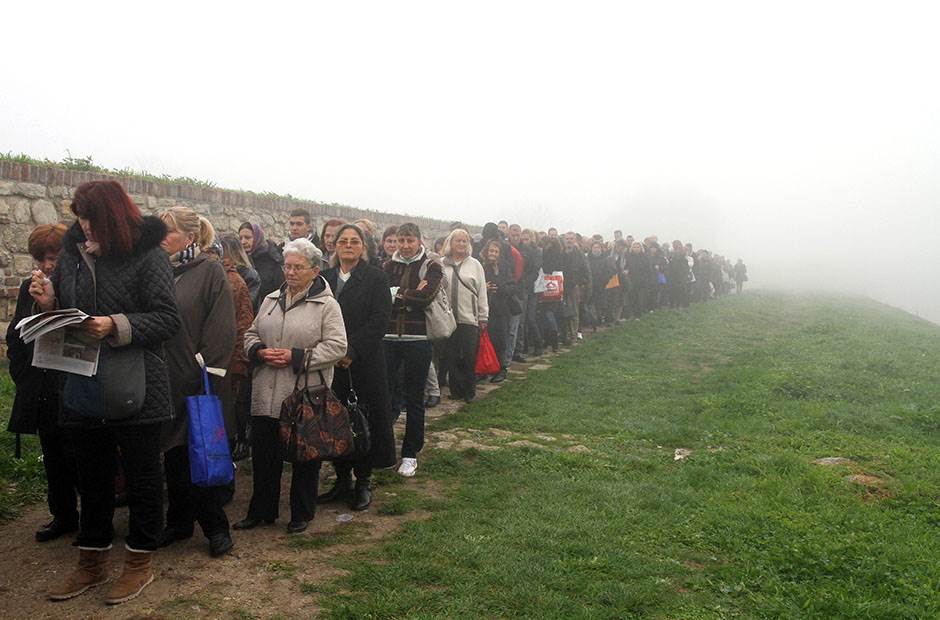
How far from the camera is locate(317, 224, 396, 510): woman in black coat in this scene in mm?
4910

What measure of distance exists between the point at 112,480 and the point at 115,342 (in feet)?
2.46

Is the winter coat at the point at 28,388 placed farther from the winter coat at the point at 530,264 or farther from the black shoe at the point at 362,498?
the winter coat at the point at 530,264

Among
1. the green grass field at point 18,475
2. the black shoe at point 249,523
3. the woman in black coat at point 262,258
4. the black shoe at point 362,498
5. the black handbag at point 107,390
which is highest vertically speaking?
the woman in black coat at point 262,258

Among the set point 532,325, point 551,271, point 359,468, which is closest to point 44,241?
point 359,468

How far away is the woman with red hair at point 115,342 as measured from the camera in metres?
3.31

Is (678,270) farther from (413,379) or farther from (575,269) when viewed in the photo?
(413,379)

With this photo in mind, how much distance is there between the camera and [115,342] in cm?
328

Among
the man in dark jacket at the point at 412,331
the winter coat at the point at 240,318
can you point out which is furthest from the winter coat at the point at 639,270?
the winter coat at the point at 240,318

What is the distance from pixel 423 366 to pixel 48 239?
271 cm

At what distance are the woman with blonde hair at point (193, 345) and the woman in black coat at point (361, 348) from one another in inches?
36.4

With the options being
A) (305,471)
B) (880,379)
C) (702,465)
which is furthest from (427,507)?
(880,379)

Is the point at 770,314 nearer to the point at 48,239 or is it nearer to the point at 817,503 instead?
the point at 817,503

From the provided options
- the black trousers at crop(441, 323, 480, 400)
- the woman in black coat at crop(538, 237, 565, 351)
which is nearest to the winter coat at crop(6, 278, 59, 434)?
the black trousers at crop(441, 323, 480, 400)

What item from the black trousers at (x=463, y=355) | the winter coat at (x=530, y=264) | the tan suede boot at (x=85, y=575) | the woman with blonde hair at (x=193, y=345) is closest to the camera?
the tan suede boot at (x=85, y=575)
